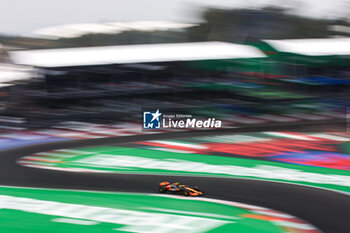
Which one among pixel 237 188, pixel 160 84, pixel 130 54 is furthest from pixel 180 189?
pixel 130 54

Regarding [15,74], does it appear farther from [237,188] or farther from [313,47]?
[313,47]

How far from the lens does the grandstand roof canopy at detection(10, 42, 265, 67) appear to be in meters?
18.6

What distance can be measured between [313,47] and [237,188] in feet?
37.9

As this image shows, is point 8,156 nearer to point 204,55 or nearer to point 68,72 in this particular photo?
point 68,72

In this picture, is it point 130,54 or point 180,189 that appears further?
point 130,54

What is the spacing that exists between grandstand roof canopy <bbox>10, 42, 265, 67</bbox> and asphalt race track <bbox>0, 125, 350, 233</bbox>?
249 inches

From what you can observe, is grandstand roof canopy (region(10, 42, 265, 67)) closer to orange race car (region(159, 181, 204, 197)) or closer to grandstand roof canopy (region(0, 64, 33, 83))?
grandstand roof canopy (region(0, 64, 33, 83))

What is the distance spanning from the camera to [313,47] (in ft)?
66.6

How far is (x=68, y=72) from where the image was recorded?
60.2 ft

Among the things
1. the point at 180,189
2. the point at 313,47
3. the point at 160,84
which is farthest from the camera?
the point at 313,47

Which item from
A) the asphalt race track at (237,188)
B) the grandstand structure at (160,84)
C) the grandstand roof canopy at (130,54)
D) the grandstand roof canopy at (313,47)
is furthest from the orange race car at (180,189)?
the grandstand roof canopy at (313,47)

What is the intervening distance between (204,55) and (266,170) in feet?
26.6

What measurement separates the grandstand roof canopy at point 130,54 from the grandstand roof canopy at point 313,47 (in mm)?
897

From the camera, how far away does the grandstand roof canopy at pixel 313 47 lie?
1994 centimetres
